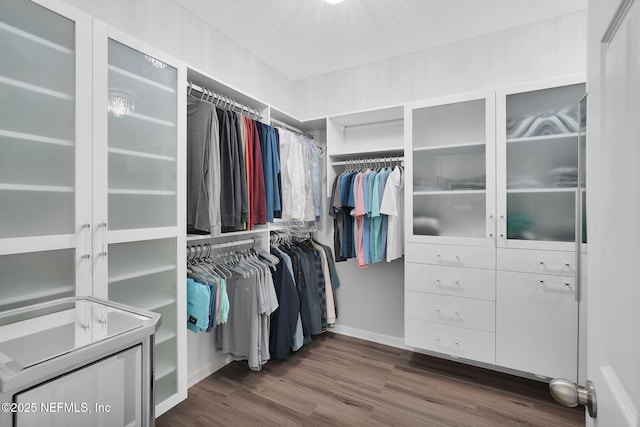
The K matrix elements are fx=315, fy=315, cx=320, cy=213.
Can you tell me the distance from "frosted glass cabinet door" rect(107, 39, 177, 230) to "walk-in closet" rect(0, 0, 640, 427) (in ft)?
0.04

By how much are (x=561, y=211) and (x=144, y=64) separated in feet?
8.46

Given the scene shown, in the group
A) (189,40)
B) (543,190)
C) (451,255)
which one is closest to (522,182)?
(543,190)

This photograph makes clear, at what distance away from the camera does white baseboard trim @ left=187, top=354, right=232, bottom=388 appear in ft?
7.45

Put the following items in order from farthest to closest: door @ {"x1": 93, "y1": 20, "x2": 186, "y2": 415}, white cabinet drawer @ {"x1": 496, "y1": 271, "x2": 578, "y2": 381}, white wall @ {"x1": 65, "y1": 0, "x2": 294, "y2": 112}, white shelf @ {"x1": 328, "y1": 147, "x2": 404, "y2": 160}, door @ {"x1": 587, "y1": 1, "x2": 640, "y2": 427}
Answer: white shelf @ {"x1": 328, "y1": 147, "x2": 404, "y2": 160} < white cabinet drawer @ {"x1": 496, "y1": 271, "x2": 578, "y2": 381} < white wall @ {"x1": 65, "y1": 0, "x2": 294, "y2": 112} < door @ {"x1": 93, "y1": 20, "x2": 186, "y2": 415} < door @ {"x1": 587, "y1": 1, "x2": 640, "y2": 427}

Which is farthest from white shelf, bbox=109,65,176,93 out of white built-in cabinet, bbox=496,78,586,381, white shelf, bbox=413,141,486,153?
white built-in cabinet, bbox=496,78,586,381

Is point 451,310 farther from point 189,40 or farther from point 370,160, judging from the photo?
point 189,40

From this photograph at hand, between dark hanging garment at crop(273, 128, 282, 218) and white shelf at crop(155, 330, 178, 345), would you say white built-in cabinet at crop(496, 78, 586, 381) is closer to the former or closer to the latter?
dark hanging garment at crop(273, 128, 282, 218)

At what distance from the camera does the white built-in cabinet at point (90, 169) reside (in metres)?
1.18

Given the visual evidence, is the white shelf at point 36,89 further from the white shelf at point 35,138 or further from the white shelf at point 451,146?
the white shelf at point 451,146

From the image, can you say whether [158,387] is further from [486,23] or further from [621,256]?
[486,23]

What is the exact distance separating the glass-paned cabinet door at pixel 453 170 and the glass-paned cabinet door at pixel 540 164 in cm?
12

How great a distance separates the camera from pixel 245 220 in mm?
2154

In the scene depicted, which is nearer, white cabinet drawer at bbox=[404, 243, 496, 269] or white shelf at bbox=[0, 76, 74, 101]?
white shelf at bbox=[0, 76, 74, 101]

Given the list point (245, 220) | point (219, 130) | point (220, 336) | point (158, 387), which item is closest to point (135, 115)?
point (219, 130)
